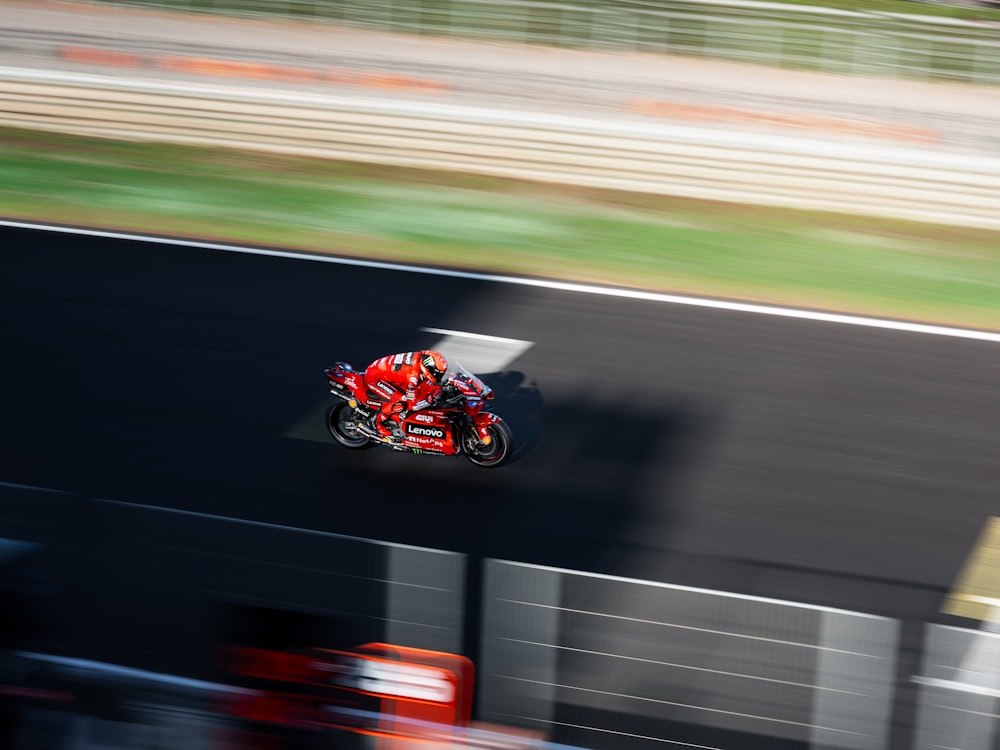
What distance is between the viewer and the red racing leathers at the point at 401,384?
9.97 m

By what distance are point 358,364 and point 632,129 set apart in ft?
23.3

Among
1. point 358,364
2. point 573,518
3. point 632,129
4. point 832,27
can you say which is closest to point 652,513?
point 573,518

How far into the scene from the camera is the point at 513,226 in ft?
55.0

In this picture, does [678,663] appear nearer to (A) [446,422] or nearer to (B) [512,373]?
(A) [446,422]

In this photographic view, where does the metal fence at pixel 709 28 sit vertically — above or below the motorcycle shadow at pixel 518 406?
above

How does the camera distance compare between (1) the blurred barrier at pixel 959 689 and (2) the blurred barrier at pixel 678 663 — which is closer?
(1) the blurred barrier at pixel 959 689

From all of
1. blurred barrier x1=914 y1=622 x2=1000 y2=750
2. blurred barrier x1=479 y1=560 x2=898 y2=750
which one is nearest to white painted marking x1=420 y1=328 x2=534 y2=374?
blurred barrier x1=479 y1=560 x2=898 y2=750

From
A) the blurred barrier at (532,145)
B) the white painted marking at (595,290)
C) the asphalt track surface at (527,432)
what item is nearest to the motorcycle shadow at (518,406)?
the asphalt track surface at (527,432)

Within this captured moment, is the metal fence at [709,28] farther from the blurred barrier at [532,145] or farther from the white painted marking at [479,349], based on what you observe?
the white painted marking at [479,349]

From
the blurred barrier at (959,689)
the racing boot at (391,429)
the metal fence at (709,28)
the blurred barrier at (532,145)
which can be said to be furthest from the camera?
the metal fence at (709,28)

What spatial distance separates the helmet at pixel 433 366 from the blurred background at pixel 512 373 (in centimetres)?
79

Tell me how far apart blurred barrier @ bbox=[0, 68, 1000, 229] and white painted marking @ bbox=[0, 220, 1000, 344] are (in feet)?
11.4

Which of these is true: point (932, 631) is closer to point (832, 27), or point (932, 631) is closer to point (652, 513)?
point (652, 513)

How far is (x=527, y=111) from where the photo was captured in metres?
18.9
